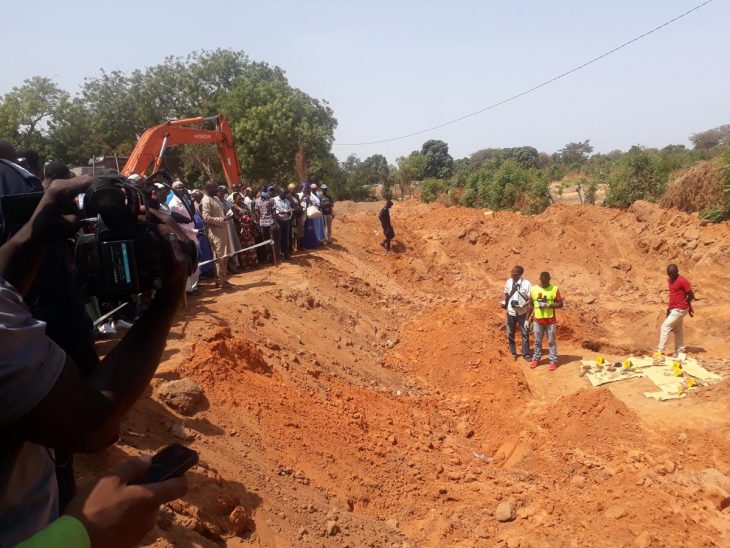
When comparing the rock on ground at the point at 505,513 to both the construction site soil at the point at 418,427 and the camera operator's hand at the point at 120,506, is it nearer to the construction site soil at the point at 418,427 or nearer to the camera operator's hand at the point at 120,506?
the construction site soil at the point at 418,427

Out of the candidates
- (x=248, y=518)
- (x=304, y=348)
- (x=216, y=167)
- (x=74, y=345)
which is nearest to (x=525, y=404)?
(x=304, y=348)

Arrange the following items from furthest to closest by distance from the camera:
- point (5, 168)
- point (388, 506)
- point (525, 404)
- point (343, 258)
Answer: point (343, 258) < point (525, 404) < point (388, 506) < point (5, 168)

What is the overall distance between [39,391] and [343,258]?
13.4 metres

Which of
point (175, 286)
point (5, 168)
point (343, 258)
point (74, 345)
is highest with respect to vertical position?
point (5, 168)

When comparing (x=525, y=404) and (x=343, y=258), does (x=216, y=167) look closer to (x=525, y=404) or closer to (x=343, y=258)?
(x=343, y=258)

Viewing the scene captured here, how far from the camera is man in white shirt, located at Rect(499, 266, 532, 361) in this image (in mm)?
→ 9078

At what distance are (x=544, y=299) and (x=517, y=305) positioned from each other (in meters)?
0.57

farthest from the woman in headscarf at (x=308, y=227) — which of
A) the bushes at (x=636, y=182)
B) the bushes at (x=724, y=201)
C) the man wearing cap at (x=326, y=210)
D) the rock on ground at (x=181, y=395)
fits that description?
the bushes at (x=724, y=201)

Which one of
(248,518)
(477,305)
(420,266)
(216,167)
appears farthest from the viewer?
(216,167)

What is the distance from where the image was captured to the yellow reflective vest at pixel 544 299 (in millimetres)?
8656

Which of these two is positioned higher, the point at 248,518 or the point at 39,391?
the point at 39,391

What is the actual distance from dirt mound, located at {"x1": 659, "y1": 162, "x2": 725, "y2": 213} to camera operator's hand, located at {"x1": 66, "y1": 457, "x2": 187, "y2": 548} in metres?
17.0

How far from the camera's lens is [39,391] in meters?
1.16

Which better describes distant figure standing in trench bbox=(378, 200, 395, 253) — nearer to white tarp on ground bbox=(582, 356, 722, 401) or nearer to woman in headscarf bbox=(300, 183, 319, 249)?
woman in headscarf bbox=(300, 183, 319, 249)
